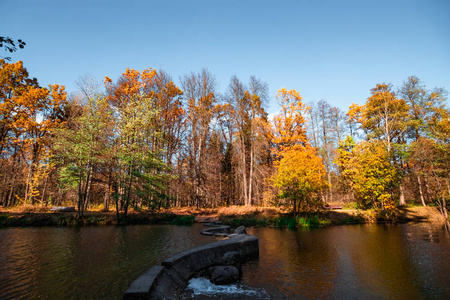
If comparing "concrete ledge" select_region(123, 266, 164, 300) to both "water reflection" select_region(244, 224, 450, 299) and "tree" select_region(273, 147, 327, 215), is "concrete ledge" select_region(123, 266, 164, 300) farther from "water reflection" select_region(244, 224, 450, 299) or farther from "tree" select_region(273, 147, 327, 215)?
"tree" select_region(273, 147, 327, 215)

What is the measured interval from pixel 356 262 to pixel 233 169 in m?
25.7

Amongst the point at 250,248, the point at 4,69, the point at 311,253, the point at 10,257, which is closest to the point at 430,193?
the point at 311,253

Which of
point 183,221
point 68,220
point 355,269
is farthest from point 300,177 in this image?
point 68,220

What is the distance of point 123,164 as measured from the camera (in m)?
16.9

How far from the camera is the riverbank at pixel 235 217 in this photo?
15711 mm

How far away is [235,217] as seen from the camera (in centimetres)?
1928

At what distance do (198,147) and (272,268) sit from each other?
2056cm

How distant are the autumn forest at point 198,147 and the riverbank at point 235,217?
1046 millimetres

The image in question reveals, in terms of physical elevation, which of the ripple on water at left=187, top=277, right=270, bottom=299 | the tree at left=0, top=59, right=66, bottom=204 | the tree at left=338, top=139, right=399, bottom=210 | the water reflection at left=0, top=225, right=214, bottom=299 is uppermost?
the tree at left=0, top=59, right=66, bottom=204

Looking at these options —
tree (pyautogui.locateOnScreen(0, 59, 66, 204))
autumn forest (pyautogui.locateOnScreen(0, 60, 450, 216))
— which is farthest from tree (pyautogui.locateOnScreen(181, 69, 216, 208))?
tree (pyautogui.locateOnScreen(0, 59, 66, 204))

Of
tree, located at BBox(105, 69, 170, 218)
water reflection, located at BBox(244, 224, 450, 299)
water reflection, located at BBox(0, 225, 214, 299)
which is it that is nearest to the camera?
water reflection, located at BBox(0, 225, 214, 299)

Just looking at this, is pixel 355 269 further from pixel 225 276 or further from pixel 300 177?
pixel 300 177

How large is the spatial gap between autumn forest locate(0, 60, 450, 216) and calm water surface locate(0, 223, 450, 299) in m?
7.50

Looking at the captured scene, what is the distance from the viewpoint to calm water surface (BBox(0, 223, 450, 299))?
4.82 m
